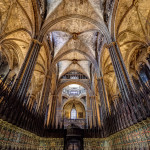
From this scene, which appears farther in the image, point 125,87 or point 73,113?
point 73,113

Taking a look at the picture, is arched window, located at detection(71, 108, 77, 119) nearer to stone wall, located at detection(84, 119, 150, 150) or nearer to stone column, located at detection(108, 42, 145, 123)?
stone wall, located at detection(84, 119, 150, 150)

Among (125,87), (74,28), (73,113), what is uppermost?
(74,28)

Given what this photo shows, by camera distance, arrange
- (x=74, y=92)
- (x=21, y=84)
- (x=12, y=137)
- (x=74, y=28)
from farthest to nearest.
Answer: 1. (x=74, y=92)
2. (x=74, y=28)
3. (x=21, y=84)
4. (x=12, y=137)

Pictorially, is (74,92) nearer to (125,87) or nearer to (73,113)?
(73,113)

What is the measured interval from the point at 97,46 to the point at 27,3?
8.64m

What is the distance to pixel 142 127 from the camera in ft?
14.9

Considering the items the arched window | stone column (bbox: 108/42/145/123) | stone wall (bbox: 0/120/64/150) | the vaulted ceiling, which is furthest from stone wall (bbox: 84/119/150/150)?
the arched window

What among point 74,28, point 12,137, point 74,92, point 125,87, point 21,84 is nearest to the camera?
point 12,137

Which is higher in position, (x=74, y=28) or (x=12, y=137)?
(x=74, y=28)

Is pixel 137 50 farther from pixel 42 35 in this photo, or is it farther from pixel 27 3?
pixel 27 3

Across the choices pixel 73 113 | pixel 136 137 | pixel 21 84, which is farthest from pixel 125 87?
pixel 73 113

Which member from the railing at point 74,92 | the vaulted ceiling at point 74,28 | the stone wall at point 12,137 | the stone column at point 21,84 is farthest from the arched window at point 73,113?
the stone column at point 21,84

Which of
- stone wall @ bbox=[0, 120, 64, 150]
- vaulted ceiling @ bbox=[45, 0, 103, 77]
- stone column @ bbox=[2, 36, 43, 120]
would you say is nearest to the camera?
stone wall @ bbox=[0, 120, 64, 150]

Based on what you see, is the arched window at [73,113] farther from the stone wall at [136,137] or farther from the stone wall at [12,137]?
the stone wall at [136,137]
